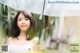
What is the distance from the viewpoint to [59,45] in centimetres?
81

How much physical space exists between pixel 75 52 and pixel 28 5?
0.33m

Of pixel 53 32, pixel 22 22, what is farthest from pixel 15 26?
pixel 53 32

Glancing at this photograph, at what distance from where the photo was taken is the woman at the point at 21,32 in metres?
0.81

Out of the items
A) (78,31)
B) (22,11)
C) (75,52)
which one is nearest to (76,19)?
(78,31)

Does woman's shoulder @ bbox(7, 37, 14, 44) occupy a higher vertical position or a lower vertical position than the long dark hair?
lower

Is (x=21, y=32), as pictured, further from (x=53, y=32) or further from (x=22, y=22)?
(x=53, y=32)

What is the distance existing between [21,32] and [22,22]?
0.05m

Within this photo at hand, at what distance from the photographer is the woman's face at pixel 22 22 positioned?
2.65ft

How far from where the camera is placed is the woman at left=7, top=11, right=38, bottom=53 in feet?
2.64

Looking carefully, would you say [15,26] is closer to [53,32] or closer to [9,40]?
[9,40]

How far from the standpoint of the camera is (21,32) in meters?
0.81

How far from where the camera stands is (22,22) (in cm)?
81

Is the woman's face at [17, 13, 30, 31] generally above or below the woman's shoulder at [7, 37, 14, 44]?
above

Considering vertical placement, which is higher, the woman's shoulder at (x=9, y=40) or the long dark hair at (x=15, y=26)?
the long dark hair at (x=15, y=26)
